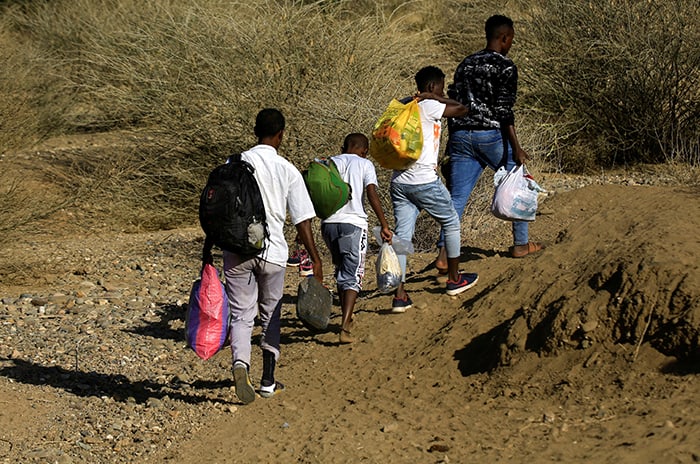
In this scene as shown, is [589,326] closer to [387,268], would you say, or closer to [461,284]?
[387,268]

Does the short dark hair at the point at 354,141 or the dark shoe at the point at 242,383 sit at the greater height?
the short dark hair at the point at 354,141

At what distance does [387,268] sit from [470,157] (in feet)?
4.04

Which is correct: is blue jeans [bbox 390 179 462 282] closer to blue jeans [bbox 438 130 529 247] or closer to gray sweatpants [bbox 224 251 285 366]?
blue jeans [bbox 438 130 529 247]

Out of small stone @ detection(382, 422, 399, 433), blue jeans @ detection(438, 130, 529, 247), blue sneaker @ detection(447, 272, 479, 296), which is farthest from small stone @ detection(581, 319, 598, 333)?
blue jeans @ detection(438, 130, 529, 247)

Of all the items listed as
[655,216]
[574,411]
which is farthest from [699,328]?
[655,216]

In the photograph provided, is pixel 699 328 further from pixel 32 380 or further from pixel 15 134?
pixel 15 134

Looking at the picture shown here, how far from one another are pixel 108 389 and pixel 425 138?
2.48 meters

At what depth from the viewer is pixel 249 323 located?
18.0ft

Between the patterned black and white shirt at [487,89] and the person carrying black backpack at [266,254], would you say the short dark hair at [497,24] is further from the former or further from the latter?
the person carrying black backpack at [266,254]

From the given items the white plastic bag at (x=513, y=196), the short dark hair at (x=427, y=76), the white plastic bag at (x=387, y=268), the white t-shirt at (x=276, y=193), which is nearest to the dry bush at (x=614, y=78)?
the white plastic bag at (x=513, y=196)

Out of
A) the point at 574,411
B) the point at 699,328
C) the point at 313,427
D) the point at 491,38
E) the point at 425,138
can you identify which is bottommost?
the point at 313,427

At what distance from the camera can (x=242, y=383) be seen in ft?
17.6

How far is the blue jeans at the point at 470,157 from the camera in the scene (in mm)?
7043

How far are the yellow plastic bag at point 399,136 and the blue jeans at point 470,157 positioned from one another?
0.81 m
